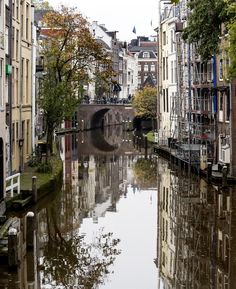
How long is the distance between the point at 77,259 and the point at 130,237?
3694 mm

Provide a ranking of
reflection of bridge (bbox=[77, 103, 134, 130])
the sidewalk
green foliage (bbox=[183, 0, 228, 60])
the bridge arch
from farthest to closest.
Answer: the bridge arch < reflection of bridge (bbox=[77, 103, 134, 130]) < green foliage (bbox=[183, 0, 228, 60]) < the sidewalk

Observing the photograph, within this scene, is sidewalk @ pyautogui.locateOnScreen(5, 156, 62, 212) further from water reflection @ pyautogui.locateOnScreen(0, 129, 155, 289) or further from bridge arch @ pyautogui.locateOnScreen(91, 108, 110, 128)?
bridge arch @ pyautogui.locateOnScreen(91, 108, 110, 128)

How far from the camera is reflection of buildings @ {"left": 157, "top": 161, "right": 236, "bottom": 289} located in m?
18.3

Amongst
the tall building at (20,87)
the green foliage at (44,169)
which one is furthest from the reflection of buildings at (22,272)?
the green foliage at (44,169)

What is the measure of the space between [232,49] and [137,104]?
73.7 meters

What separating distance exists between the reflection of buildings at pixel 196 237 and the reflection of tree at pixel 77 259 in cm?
168

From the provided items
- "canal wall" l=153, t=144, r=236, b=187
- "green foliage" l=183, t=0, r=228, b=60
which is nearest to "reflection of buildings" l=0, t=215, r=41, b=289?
"canal wall" l=153, t=144, r=236, b=187

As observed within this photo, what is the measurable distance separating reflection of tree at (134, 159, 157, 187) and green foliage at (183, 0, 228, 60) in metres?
8.18

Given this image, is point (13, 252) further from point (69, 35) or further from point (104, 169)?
point (69, 35)

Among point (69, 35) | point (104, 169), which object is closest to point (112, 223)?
point (104, 169)

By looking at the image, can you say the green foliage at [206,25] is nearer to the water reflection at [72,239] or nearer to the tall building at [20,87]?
the water reflection at [72,239]

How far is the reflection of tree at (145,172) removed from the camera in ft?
136

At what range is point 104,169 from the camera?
50375mm

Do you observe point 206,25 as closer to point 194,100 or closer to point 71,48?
point 194,100
